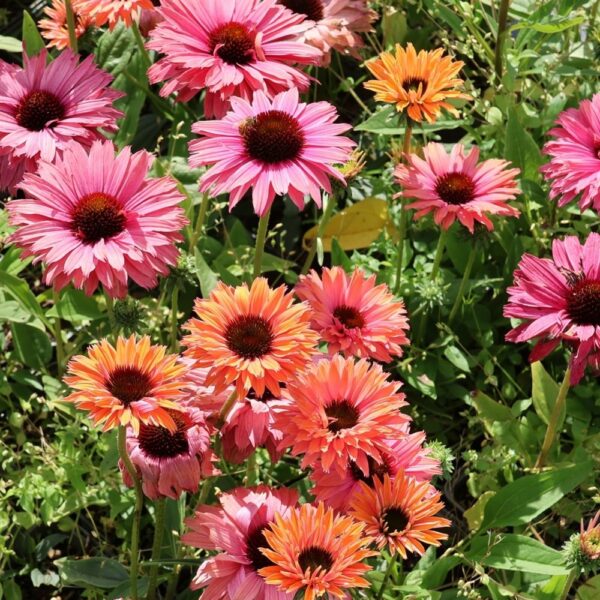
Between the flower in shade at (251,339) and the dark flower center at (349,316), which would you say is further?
the dark flower center at (349,316)

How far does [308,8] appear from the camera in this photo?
1.91 metres

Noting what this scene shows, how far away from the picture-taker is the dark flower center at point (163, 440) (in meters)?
1.25

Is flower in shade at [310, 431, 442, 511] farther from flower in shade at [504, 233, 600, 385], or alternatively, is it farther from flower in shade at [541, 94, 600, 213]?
flower in shade at [541, 94, 600, 213]

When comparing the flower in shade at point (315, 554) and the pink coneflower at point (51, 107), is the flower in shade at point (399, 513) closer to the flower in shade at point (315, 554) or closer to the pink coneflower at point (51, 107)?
the flower in shade at point (315, 554)

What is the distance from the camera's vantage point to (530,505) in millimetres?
1468

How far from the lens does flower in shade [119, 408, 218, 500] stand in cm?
123

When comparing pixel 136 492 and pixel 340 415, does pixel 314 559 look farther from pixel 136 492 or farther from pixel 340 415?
pixel 136 492

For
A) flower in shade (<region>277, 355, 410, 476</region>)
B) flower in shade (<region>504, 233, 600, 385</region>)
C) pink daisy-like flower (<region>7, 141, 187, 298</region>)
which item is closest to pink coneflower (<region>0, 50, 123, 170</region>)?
pink daisy-like flower (<region>7, 141, 187, 298</region>)

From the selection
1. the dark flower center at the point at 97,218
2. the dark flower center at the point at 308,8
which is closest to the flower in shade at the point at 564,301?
the dark flower center at the point at 97,218

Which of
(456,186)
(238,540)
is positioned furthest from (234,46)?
(238,540)

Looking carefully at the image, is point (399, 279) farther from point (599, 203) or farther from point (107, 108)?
point (107, 108)

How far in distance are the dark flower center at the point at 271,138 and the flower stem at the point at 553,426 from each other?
464 mm

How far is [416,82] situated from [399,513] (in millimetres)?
683

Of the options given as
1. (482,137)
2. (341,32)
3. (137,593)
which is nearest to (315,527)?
(137,593)
